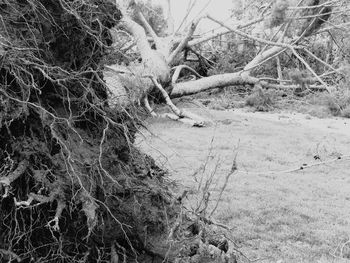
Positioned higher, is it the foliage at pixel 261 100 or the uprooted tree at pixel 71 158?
the uprooted tree at pixel 71 158

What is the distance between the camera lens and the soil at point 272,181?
4434 millimetres

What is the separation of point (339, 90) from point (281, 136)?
4.71ft

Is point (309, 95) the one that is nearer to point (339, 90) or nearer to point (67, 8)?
point (339, 90)

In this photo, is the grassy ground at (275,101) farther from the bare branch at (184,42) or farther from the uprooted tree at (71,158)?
the uprooted tree at (71,158)

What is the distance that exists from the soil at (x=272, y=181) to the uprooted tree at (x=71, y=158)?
34 centimetres

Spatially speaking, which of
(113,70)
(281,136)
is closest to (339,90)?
(281,136)

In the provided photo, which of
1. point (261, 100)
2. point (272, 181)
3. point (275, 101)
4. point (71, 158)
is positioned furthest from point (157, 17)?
point (71, 158)

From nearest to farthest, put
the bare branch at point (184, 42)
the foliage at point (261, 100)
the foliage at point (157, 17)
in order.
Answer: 1. the bare branch at point (184, 42)
2. the foliage at point (261, 100)
3. the foliage at point (157, 17)

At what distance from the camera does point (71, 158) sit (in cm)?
243

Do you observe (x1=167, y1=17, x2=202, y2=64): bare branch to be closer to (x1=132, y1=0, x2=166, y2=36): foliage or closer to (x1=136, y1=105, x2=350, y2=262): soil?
(x1=136, y1=105, x2=350, y2=262): soil

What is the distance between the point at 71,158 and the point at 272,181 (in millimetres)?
4566

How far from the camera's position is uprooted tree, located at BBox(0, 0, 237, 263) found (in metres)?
2.33

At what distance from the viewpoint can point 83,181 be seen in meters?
2.47

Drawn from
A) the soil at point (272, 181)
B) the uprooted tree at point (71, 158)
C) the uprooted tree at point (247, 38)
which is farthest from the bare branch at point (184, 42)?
the uprooted tree at point (71, 158)
